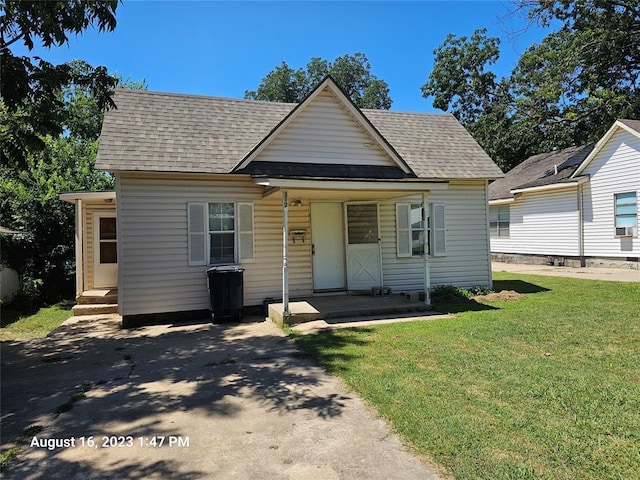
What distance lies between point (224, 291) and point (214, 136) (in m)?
4.19

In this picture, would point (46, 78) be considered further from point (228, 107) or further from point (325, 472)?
point (325, 472)

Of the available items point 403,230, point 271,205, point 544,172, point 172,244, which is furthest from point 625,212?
point 172,244

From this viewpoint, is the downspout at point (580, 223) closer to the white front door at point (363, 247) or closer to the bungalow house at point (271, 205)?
the bungalow house at point (271, 205)

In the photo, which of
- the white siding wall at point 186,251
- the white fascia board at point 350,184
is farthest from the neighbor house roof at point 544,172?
the white fascia board at point 350,184

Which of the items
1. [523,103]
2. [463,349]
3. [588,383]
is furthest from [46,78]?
[523,103]

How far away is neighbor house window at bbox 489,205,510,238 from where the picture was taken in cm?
2188

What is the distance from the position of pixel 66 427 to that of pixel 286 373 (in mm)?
2587

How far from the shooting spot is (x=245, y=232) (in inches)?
393

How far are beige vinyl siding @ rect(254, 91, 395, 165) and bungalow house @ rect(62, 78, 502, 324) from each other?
0.03 m

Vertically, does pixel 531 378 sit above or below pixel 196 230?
below

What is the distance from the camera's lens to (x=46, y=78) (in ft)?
21.8

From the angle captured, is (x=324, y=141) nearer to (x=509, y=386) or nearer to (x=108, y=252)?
(x=509, y=386)

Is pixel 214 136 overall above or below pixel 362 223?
above

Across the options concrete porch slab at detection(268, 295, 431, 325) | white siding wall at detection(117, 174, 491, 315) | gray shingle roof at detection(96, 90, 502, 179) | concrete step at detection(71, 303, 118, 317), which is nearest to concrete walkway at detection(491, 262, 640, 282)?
white siding wall at detection(117, 174, 491, 315)
